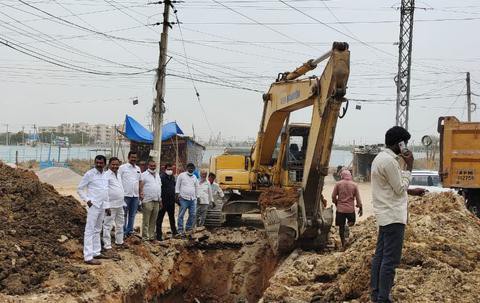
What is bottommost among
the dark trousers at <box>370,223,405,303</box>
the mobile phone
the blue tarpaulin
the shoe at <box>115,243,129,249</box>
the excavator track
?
the shoe at <box>115,243,129,249</box>

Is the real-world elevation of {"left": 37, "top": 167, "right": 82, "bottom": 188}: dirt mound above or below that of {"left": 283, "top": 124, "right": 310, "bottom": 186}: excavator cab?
below

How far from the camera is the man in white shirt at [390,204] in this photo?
4.92m

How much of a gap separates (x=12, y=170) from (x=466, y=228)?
830 centimetres

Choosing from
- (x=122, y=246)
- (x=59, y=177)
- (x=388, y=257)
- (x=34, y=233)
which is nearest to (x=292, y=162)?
(x=122, y=246)

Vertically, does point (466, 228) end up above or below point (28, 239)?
above

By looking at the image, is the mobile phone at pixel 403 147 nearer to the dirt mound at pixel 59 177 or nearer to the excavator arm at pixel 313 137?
the excavator arm at pixel 313 137

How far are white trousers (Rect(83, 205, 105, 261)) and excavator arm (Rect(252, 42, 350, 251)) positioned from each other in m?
2.92

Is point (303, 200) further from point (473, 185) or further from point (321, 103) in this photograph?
point (473, 185)

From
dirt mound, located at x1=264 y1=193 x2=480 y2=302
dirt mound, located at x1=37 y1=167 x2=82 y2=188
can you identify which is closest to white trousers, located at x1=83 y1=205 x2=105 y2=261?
dirt mound, located at x1=264 y1=193 x2=480 y2=302

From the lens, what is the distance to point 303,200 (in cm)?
830

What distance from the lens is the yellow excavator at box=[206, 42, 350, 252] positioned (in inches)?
304

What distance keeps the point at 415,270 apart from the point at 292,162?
5.50 metres

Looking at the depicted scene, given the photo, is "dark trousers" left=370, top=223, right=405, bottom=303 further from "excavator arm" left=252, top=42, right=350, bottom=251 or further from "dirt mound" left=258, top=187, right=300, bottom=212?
"dirt mound" left=258, top=187, right=300, bottom=212

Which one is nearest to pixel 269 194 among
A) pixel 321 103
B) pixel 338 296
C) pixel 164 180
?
pixel 164 180
